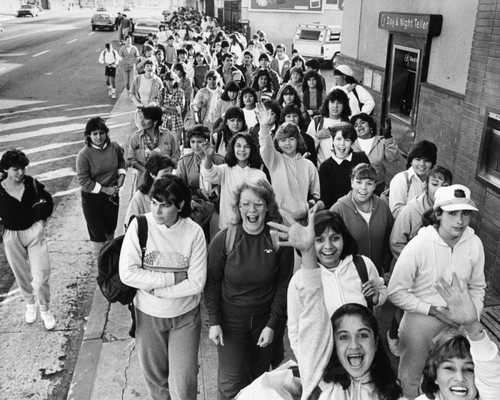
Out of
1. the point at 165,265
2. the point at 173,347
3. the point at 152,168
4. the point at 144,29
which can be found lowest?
the point at 173,347

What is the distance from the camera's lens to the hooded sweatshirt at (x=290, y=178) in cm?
520

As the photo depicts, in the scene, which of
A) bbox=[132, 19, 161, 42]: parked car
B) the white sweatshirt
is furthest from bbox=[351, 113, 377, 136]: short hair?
bbox=[132, 19, 161, 42]: parked car

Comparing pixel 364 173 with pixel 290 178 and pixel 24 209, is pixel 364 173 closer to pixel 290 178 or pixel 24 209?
pixel 290 178

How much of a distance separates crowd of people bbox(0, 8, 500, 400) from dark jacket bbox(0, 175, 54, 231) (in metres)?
0.01

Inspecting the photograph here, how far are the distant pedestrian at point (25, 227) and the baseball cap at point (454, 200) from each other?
3.76 m

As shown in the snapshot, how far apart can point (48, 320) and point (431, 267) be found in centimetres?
394

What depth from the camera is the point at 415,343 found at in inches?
148

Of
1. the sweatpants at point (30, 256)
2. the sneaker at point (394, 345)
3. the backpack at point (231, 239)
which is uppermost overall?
the backpack at point (231, 239)

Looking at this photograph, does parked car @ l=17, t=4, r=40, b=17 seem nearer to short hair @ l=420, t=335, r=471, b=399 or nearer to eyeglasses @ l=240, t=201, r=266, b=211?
eyeglasses @ l=240, t=201, r=266, b=211

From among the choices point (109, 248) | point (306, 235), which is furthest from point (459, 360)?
point (109, 248)

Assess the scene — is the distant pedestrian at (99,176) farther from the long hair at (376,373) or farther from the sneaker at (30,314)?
the long hair at (376,373)

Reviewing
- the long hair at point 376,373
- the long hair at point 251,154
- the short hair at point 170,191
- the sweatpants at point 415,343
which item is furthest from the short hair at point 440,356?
the long hair at point 251,154

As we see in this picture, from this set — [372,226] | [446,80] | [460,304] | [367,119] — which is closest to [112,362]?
[372,226]

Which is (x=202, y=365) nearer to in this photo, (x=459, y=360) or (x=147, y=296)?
(x=147, y=296)
